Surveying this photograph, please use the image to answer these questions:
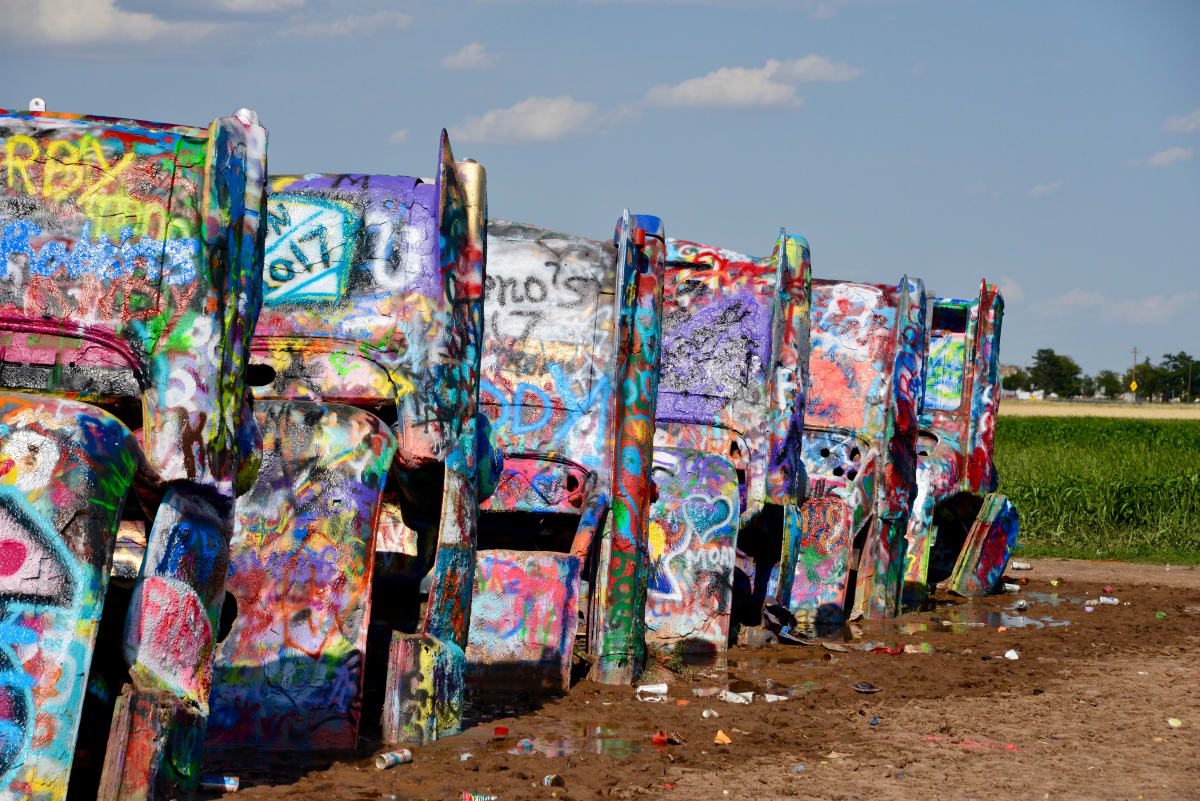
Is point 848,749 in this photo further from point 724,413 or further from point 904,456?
point 904,456

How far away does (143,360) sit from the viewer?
474 centimetres

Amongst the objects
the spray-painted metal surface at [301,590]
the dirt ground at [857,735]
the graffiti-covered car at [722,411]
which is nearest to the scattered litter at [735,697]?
the dirt ground at [857,735]

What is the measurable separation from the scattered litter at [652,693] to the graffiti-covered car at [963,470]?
5846 mm

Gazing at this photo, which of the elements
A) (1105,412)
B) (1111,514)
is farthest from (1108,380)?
(1111,514)

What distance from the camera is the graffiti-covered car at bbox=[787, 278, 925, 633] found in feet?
37.9

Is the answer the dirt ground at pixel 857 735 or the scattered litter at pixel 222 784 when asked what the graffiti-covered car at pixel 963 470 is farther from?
the scattered litter at pixel 222 784

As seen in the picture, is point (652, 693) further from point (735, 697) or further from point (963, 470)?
point (963, 470)

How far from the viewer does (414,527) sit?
7.02 meters

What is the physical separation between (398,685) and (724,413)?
4336 mm

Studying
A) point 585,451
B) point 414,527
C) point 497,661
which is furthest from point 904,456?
point 414,527

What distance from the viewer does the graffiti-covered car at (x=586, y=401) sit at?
830cm

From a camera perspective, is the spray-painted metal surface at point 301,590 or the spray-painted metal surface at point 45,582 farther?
the spray-painted metal surface at point 301,590

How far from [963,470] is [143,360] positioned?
10599 millimetres

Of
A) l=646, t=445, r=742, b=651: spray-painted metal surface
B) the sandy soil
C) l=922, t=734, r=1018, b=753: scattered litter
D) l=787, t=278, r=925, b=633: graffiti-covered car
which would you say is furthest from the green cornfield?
the sandy soil
